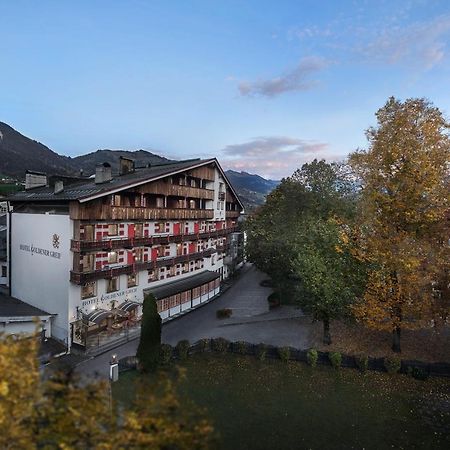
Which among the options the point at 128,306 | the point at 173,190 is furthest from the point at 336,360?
the point at 173,190

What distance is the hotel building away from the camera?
84.7 ft

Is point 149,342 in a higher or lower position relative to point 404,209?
lower

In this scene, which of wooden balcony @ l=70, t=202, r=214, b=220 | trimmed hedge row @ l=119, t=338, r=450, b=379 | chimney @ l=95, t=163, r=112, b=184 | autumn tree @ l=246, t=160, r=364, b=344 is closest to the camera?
trimmed hedge row @ l=119, t=338, r=450, b=379

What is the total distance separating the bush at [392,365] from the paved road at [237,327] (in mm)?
6003

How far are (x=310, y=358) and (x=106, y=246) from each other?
52.9 feet

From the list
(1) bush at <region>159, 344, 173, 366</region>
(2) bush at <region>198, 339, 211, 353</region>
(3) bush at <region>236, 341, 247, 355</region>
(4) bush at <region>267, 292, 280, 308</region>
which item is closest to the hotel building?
(1) bush at <region>159, 344, 173, 366</region>

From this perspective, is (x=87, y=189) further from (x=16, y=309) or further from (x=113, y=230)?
(x=16, y=309)

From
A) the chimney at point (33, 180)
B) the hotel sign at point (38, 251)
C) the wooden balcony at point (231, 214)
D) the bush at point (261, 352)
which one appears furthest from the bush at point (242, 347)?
the wooden balcony at point (231, 214)

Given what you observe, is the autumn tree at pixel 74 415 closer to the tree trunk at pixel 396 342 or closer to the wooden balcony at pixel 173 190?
the tree trunk at pixel 396 342

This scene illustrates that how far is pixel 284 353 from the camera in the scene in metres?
23.3

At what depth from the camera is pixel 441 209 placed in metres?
19.1

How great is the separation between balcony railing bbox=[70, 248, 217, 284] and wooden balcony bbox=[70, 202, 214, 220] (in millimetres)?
3816

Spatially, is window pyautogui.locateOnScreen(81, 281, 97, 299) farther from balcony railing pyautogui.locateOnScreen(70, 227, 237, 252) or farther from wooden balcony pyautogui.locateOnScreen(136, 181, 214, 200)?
wooden balcony pyautogui.locateOnScreen(136, 181, 214, 200)

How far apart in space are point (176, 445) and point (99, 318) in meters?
20.9
